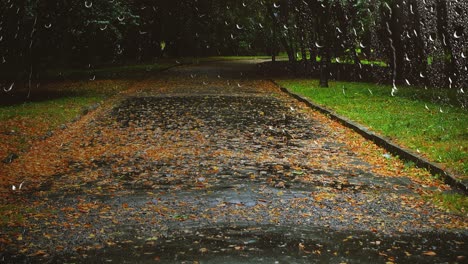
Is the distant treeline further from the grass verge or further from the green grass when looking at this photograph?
the green grass

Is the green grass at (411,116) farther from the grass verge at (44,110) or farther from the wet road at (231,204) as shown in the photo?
the grass verge at (44,110)

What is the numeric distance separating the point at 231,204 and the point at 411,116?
957 cm

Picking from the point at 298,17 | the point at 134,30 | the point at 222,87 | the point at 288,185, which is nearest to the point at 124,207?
the point at 288,185

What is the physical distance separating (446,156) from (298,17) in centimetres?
2575

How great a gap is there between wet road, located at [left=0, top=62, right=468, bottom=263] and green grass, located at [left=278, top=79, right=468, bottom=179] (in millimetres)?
733

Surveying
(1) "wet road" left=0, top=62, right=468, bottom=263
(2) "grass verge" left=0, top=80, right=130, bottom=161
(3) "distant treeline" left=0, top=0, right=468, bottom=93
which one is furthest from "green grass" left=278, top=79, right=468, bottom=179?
(2) "grass verge" left=0, top=80, right=130, bottom=161

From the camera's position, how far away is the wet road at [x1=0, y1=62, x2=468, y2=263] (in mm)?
5340

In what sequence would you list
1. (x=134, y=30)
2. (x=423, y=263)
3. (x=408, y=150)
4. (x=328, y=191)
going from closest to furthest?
1. (x=423, y=263)
2. (x=328, y=191)
3. (x=408, y=150)
4. (x=134, y=30)

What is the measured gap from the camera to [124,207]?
22.6ft

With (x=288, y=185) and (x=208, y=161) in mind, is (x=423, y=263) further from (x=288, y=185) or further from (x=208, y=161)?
(x=208, y=161)

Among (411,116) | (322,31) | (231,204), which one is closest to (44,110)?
(411,116)

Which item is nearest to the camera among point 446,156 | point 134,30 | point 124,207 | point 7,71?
point 124,207

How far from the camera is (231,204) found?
22.9 ft

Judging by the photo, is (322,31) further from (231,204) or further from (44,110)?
(231,204)
